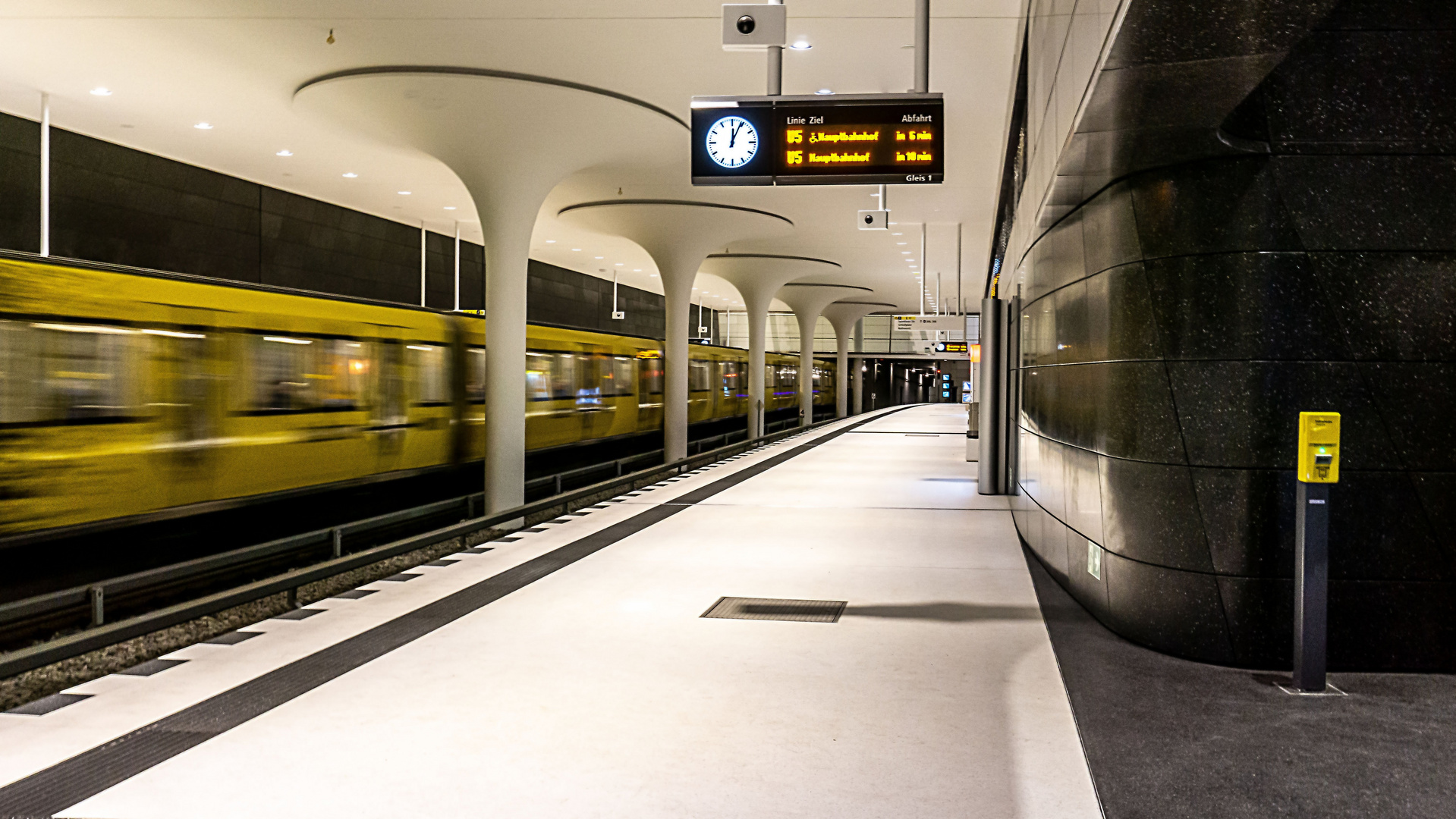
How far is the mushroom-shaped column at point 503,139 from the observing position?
12.1 m

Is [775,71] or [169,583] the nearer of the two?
[775,71]

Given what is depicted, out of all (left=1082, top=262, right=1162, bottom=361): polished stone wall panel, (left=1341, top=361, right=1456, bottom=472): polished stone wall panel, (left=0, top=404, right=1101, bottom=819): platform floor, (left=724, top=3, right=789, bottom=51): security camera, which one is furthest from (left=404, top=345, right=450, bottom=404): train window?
(left=1341, top=361, right=1456, bottom=472): polished stone wall panel

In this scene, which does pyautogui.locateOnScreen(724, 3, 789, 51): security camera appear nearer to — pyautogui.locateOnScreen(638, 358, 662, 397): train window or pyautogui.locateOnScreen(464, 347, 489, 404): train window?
pyautogui.locateOnScreen(464, 347, 489, 404): train window

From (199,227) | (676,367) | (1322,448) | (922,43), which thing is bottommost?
(1322,448)

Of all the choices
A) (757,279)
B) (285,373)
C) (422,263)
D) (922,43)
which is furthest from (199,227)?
(757,279)

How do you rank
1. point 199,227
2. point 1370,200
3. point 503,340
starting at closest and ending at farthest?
point 1370,200
point 503,340
point 199,227

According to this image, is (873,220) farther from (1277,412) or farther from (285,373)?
(1277,412)

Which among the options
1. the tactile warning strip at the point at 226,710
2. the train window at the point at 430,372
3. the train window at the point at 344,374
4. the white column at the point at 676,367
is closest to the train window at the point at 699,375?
the white column at the point at 676,367

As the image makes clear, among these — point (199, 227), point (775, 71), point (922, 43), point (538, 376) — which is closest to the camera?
point (775, 71)

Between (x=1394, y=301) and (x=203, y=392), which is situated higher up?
(x=1394, y=301)

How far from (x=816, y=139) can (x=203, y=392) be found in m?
6.45

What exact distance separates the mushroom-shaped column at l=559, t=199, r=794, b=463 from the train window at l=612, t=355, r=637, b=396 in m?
0.85

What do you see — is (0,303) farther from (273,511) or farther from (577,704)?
(577,704)

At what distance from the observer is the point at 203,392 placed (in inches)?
401
